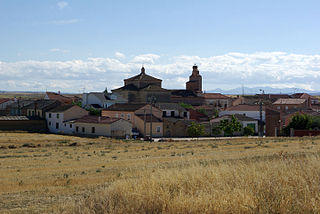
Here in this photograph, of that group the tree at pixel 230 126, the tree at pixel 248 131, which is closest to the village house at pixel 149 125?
the tree at pixel 230 126

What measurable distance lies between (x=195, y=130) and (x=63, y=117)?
23033mm

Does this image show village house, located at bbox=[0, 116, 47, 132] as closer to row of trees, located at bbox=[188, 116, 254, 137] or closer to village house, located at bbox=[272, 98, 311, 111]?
row of trees, located at bbox=[188, 116, 254, 137]

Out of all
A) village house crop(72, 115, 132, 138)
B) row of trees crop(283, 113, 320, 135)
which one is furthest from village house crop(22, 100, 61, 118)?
row of trees crop(283, 113, 320, 135)

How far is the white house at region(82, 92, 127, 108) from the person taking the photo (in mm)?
103363

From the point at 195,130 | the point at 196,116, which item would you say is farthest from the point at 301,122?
the point at 196,116

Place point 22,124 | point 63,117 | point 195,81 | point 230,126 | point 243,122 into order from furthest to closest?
point 195,81 < point 243,122 < point 63,117 < point 22,124 < point 230,126

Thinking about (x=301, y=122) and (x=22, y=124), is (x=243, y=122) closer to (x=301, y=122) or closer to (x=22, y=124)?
(x=301, y=122)

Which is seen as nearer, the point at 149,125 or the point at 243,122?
the point at 149,125

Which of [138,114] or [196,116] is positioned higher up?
[196,116]

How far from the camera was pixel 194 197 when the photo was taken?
8242 mm

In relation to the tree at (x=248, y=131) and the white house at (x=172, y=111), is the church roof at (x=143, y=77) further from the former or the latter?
the tree at (x=248, y=131)

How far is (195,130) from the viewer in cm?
6975

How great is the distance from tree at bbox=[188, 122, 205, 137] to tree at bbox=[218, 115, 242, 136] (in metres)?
4.24

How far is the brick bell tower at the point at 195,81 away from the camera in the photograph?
136125 mm
